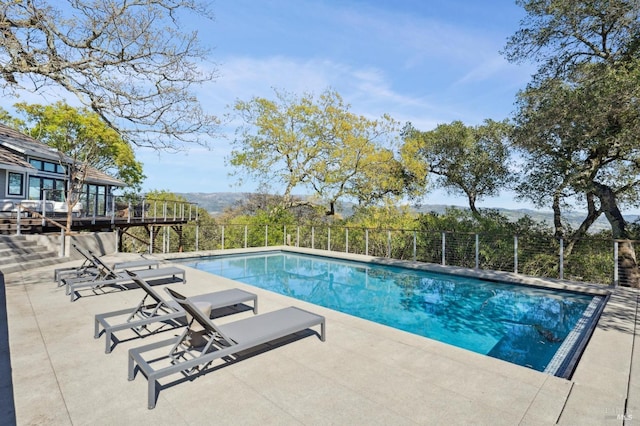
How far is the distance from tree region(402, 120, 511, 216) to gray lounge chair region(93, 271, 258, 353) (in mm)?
12253

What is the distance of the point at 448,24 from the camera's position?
11680 millimetres

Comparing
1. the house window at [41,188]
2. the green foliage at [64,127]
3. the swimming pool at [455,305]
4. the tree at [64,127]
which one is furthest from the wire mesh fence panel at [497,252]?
the tree at [64,127]

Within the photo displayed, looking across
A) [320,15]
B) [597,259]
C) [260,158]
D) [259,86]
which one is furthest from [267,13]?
[597,259]

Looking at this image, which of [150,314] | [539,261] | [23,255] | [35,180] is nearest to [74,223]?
[23,255]

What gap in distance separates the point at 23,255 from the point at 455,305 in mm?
10831

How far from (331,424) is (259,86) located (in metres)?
18.9

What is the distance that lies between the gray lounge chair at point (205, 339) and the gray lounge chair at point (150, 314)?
1.59 ft

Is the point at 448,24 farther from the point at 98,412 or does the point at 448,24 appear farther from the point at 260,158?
the point at 98,412

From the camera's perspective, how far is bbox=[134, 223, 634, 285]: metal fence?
31.8ft

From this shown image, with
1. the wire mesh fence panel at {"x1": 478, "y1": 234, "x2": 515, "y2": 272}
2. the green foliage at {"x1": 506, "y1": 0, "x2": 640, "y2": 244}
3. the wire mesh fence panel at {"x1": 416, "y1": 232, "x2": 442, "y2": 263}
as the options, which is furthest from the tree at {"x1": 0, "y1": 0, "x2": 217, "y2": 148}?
the green foliage at {"x1": 506, "y1": 0, "x2": 640, "y2": 244}

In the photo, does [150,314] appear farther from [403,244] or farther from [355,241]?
[355,241]

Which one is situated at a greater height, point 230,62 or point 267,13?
point 267,13

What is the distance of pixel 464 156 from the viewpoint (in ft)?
52.1

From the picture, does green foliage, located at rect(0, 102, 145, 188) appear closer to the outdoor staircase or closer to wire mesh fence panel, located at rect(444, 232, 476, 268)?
the outdoor staircase
